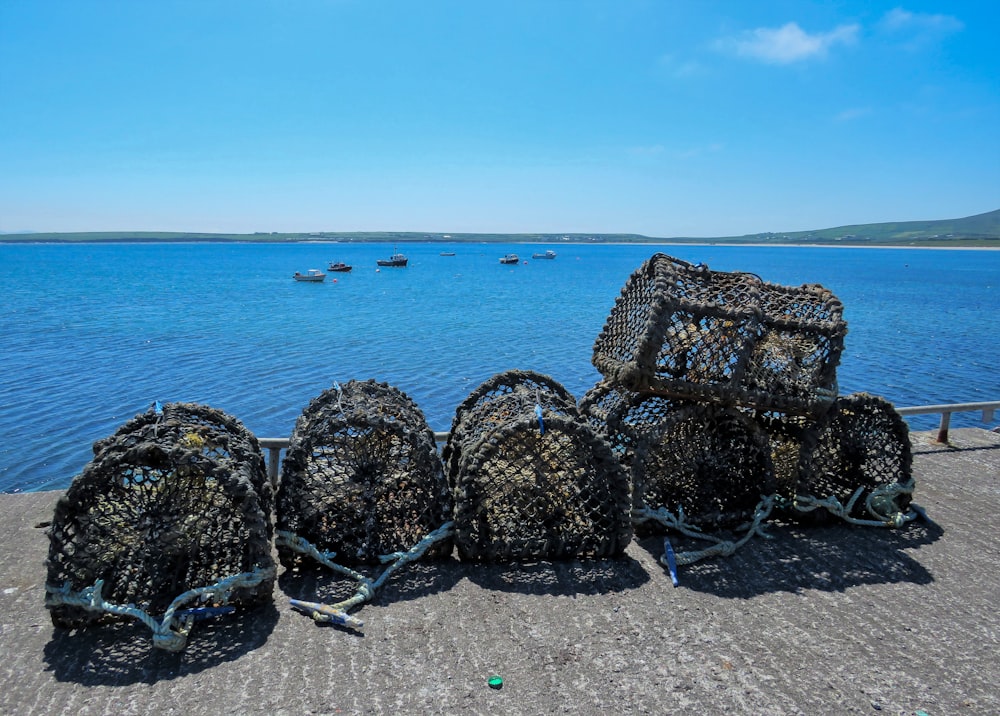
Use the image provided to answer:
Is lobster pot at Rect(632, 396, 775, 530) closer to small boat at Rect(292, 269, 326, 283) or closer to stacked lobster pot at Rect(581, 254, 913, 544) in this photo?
stacked lobster pot at Rect(581, 254, 913, 544)

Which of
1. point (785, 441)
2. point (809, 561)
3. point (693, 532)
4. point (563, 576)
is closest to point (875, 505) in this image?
point (785, 441)

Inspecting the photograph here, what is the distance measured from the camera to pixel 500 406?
6020mm

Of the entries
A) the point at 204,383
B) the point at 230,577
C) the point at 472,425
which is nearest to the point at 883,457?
the point at 472,425

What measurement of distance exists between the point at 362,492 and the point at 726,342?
10.7 feet

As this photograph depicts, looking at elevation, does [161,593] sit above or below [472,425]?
below

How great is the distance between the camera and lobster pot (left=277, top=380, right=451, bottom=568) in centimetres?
520

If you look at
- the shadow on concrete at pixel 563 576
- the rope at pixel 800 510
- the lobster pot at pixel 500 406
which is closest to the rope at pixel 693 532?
the rope at pixel 800 510

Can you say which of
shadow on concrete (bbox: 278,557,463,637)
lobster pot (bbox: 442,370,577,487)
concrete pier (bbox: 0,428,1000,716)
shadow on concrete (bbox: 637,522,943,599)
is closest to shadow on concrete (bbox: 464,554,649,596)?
concrete pier (bbox: 0,428,1000,716)

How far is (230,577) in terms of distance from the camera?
4449 millimetres

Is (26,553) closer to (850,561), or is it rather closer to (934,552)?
(850,561)

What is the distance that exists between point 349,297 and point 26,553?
49172 millimetres

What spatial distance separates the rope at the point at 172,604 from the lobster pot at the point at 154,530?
0.6 inches

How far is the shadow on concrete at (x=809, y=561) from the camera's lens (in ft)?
16.8

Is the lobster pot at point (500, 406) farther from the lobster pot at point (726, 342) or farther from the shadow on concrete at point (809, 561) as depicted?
the shadow on concrete at point (809, 561)
